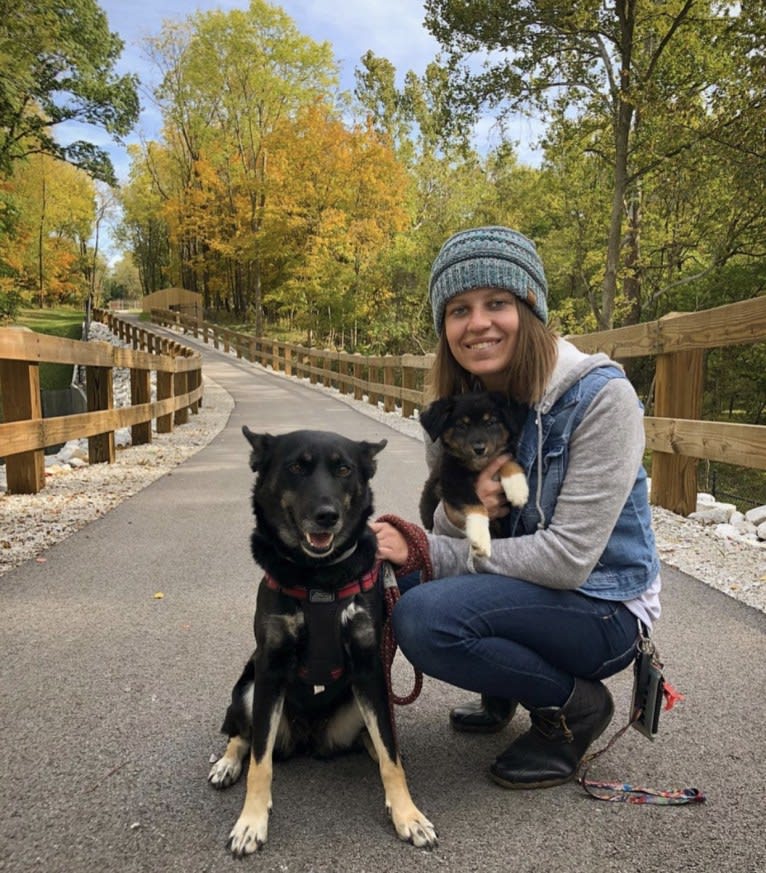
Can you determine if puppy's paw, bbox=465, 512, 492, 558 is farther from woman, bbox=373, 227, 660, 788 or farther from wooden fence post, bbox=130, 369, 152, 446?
wooden fence post, bbox=130, 369, 152, 446

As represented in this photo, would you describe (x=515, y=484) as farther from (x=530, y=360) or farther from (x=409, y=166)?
(x=409, y=166)

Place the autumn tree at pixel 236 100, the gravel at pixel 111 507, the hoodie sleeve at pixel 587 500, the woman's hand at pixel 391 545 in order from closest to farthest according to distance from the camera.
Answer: the hoodie sleeve at pixel 587 500
the woman's hand at pixel 391 545
the gravel at pixel 111 507
the autumn tree at pixel 236 100

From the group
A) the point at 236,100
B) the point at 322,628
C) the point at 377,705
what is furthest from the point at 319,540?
the point at 236,100

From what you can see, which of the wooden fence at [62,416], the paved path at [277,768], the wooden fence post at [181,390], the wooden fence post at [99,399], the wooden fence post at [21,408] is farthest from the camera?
the wooden fence post at [181,390]

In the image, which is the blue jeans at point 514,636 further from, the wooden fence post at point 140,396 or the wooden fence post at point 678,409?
the wooden fence post at point 140,396

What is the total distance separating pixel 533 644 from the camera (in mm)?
2100

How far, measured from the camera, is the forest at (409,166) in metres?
12.6

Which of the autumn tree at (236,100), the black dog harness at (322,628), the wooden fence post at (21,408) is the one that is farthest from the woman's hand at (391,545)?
the autumn tree at (236,100)

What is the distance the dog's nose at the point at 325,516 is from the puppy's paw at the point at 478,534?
0.52 m

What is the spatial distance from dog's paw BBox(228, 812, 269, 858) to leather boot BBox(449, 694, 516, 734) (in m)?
0.85

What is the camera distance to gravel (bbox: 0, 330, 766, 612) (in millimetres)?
4062

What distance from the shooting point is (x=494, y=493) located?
8.12 ft

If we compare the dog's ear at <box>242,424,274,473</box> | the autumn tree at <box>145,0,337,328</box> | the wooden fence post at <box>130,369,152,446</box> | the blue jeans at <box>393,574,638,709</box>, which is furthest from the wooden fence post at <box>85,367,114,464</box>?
the autumn tree at <box>145,0,337,328</box>

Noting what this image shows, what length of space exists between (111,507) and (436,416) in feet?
13.4
